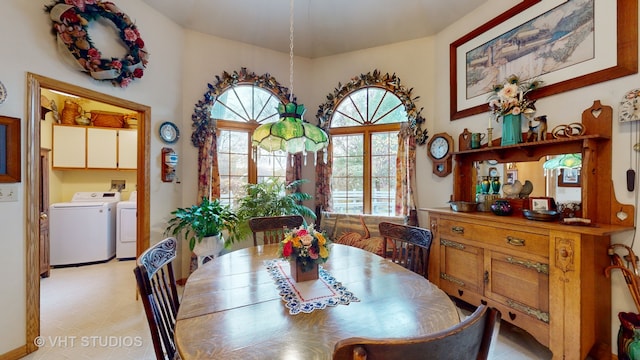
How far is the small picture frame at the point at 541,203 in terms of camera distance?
204 centimetres

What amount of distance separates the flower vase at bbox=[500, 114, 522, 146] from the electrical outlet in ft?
12.9

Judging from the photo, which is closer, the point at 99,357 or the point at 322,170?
the point at 99,357

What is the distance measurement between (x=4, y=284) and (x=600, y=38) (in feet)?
Answer: 15.2

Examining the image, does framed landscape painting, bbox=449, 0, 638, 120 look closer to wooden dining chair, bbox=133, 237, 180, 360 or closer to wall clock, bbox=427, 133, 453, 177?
wall clock, bbox=427, 133, 453, 177

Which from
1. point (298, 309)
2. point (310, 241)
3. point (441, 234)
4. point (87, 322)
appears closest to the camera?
point (298, 309)

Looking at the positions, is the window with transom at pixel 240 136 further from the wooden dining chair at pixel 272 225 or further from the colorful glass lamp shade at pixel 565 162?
the colorful glass lamp shade at pixel 565 162

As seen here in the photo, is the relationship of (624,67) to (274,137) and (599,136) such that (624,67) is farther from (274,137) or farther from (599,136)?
(274,137)

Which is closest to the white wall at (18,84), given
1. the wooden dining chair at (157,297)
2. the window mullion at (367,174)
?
the wooden dining chair at (157,297)

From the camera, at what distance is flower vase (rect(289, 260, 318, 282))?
55.1 inches

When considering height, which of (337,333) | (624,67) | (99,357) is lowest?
(99,357)

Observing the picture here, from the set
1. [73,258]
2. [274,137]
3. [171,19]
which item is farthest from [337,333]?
[73,258]

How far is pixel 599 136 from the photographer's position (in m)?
1.75

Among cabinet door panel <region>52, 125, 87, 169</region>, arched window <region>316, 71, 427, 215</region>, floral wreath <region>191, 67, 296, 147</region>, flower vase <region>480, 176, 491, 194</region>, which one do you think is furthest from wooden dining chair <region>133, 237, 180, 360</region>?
cabinet door panel <region>52, 125, 87, 169</region>

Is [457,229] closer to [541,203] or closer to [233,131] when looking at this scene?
[541,203]
